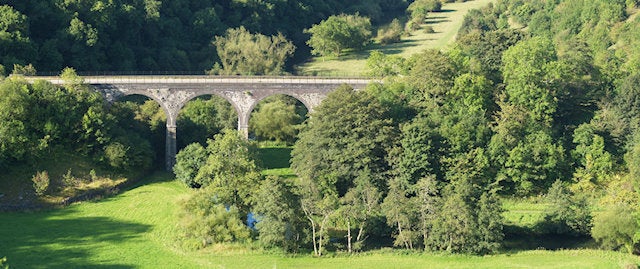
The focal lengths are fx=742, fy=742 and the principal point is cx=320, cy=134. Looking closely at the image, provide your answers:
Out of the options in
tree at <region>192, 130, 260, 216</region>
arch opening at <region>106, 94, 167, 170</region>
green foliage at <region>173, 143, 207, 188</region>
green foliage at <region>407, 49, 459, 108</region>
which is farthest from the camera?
arch opening at <region>106, 94, 167, 170</region>

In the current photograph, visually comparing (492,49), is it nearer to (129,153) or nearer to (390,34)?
(129,153)

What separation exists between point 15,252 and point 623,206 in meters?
46.1

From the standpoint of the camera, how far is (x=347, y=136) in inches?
2643

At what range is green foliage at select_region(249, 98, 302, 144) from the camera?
281 feet

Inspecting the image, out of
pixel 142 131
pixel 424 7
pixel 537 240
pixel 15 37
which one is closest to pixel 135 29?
pixel 15 37

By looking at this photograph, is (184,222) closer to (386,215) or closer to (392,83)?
(386,215)

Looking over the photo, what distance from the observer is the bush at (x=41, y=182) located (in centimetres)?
6494

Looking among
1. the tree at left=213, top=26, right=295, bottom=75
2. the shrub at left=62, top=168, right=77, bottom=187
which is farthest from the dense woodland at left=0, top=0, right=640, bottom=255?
the tree at left=213, top=26, right=295, bottom=75

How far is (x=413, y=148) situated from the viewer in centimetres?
6519

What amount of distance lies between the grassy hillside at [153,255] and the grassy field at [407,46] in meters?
47.9

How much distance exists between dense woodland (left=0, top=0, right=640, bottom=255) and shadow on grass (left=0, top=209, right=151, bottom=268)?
6241 millimetres

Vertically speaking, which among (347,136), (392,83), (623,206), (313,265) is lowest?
(313,265)

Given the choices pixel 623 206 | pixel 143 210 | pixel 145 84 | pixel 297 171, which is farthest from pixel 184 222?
pixel 623 206

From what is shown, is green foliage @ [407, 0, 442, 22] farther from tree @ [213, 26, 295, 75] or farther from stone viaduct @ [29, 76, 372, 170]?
stone viaduct @ [29, 76, 372, 170]
